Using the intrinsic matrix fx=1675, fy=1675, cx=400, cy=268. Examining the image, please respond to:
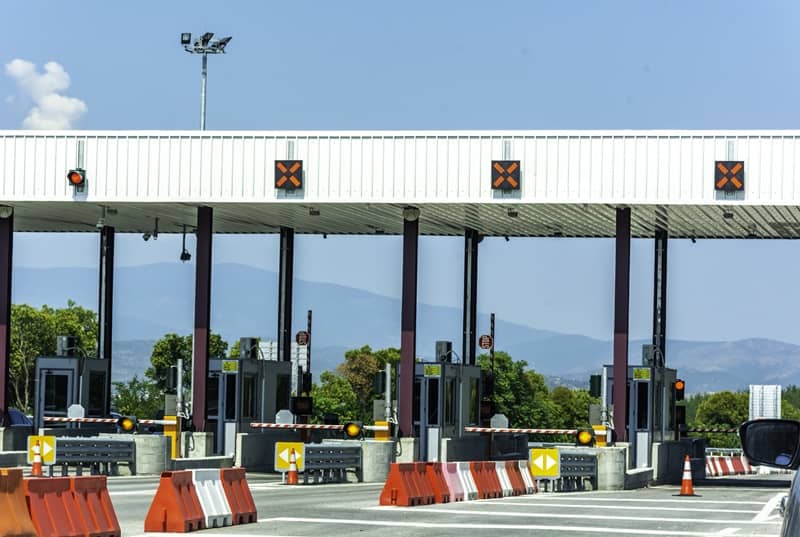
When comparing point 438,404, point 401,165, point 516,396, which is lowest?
point 516,396

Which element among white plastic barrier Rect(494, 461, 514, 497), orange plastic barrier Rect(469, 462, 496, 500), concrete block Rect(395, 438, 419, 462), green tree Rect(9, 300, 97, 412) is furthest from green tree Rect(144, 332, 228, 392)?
orange plastic barrier Rect(469, 462, 496, 500)

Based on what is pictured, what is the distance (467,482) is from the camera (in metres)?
27.7

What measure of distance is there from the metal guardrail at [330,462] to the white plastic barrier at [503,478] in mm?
4782

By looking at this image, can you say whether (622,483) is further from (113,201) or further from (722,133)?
(113,201)

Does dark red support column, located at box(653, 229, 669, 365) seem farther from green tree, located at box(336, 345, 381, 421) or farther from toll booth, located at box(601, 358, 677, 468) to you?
green tree, located at box(336, 345, 381, 421)

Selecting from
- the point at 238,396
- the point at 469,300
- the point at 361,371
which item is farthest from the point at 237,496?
the point at 361,371

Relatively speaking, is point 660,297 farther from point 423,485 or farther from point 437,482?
point 423,485

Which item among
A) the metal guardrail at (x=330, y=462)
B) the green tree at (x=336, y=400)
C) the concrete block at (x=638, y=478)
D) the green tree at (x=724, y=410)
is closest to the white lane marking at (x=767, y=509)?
the concrete block at (x=638, y=478)

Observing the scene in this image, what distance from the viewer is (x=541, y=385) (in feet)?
506

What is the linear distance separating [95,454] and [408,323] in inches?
318

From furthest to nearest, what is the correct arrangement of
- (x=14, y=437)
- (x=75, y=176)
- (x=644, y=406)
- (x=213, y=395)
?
(x=213, y=395)
(x=644, y=406)
(x=14, y=437)
(x=75, y=176)

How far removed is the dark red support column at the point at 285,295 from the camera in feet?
145

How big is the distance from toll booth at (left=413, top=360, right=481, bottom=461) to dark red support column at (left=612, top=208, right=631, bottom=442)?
5161 millimetres

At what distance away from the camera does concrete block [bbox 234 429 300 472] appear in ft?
128
